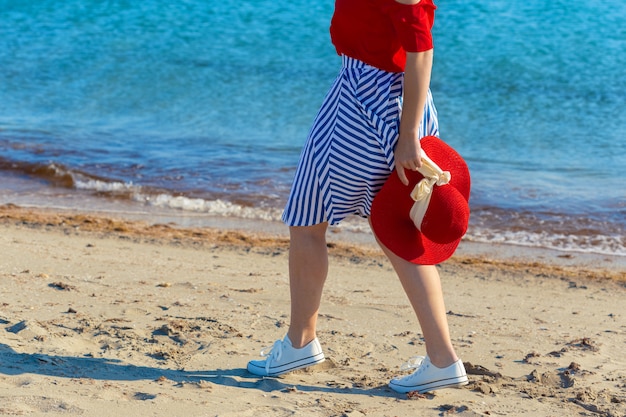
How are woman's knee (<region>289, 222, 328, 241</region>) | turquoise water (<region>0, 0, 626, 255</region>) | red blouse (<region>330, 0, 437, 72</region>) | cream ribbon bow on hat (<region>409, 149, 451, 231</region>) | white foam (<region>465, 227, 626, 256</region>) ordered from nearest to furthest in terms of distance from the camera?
1. red blouse (<region>330, 0, 437, 72</region>)
2. cream ribbon bow on hat (<region>409, 149, 451, 231</region>)
3. woman's knee (<region>289, 222, 328, 241</region>)
4. white foam (<region>465, 227, 626, 256</region>)
5. turquoise water (<region>0, 0, 626, 255</region>)

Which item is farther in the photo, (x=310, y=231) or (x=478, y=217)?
(x=478, y=217)

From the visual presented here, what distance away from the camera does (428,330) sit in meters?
2.86

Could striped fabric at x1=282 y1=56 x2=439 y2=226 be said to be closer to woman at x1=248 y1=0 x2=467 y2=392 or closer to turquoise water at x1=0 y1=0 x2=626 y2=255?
woman at x1=248 y1=0 x2=467 y2=392

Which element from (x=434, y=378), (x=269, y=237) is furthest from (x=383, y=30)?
(x=269, y=237)

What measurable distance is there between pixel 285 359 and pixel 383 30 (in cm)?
120

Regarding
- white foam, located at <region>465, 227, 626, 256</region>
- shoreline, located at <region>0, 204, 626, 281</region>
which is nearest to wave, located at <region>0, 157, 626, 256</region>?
white foam, located at <region>465, 227, 626, 256</region>

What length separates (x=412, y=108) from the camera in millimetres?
2658

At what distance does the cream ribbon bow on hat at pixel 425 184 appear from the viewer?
2.71 metres

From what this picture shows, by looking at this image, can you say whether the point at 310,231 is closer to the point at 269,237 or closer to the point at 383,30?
the point at 383,30

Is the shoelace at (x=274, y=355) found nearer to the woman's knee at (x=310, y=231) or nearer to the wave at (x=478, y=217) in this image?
the woman's knee at (x=310, y=231)

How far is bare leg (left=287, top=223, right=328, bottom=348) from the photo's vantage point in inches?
117

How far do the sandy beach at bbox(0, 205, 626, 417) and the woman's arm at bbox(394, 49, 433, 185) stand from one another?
2.66 ft

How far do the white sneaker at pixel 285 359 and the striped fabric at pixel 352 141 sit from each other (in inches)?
21.3

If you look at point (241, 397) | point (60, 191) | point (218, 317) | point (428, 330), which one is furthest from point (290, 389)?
point (60, 191)
